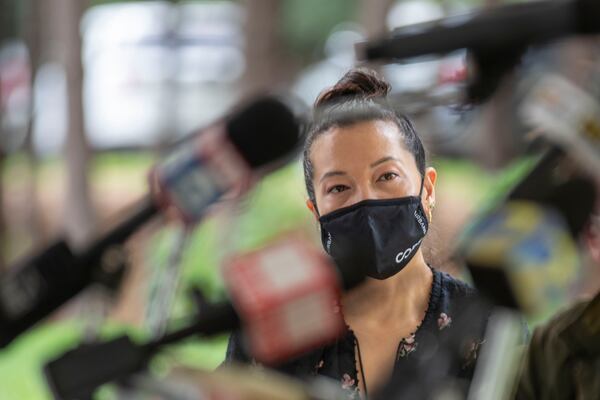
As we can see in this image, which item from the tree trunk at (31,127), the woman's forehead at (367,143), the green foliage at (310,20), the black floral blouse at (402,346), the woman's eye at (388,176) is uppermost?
the woman's forehead at (367,143)

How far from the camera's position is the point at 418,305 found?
563 millimetres

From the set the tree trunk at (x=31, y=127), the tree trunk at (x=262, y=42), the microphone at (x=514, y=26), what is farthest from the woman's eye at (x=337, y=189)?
the tree trunk at (x=31, y=127)

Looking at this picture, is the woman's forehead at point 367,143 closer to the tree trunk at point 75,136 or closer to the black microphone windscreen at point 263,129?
the black microphone windscreen at point 263,129

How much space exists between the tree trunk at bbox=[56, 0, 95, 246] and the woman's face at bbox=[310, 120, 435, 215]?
4.49 ft

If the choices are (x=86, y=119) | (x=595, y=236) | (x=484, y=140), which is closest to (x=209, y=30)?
(x=86, y=119)

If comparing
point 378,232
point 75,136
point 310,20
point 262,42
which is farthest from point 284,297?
point 310,20

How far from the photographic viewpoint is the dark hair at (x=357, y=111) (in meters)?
0.55

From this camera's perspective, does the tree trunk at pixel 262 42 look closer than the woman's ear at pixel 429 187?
No

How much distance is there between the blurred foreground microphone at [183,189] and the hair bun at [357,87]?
0.09ft

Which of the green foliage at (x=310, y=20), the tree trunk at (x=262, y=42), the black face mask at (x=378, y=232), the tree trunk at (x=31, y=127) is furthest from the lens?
the tree trunk at (x=31, y=127)

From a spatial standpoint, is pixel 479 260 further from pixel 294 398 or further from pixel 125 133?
pixel 125 133

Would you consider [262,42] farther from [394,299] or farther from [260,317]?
[260,317]

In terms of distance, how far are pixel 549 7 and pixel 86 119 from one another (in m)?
1.80

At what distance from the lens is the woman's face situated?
0.54 metres
